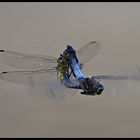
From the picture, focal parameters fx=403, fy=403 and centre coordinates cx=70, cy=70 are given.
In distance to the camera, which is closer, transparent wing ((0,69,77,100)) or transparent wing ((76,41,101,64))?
transparent wing ((0,69,77,100))

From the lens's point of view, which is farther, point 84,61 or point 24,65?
point 84,61

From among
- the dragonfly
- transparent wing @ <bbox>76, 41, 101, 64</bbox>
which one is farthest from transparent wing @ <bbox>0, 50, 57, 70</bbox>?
transparent wing @ <bbox>76, 41, 101, 64</bbox>

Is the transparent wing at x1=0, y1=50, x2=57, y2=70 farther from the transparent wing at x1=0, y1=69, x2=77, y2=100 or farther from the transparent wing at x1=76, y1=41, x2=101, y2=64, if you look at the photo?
the transparent wing at x1=76, y1=41, x2=101, y2=64

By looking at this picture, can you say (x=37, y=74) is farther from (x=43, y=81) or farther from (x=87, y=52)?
(x=87, y=52)

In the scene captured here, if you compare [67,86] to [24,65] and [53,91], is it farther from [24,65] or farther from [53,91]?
[24,65]

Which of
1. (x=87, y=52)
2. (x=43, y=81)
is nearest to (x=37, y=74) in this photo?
(x=43, y=81)

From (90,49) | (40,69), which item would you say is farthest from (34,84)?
(90,49)
